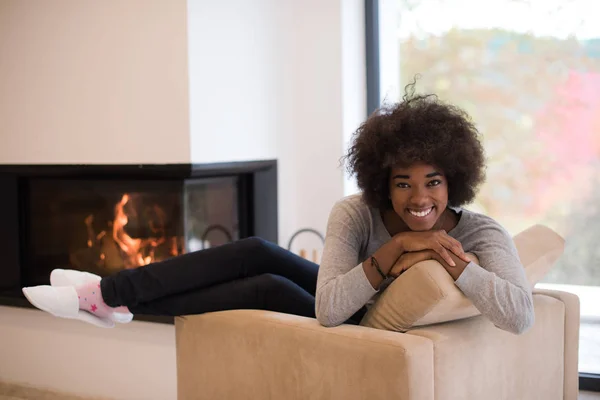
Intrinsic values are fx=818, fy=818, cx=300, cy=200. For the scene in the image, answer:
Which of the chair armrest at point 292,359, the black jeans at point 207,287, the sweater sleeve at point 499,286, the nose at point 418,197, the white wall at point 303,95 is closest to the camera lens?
the chair armrest at point 292,359

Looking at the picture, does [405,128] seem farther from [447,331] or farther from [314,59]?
[314,59]

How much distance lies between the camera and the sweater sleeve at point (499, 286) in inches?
73.5

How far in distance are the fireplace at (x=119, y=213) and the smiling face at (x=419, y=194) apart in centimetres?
136

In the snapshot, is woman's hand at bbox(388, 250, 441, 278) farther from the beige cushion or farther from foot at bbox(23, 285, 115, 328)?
foot at bbox(23, 285, 115, 328)

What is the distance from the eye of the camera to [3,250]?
3.77 meters

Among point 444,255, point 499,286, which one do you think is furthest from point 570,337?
point 444,255

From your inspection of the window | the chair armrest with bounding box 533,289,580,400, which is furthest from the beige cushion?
the window

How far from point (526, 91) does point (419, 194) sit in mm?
1975

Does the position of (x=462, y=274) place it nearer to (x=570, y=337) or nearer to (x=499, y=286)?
(x=499, y=286)

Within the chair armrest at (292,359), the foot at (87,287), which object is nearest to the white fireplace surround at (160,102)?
the foot at (87,287)

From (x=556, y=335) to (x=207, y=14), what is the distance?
1856 millimetres

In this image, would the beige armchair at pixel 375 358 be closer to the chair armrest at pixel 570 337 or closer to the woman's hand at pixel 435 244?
the chair armrest at pixel 570 337

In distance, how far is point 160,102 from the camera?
324 centimetres

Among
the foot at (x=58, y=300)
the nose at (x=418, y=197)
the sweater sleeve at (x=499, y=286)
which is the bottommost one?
the foot at (x=58, y=300)
